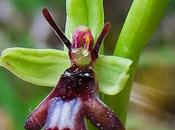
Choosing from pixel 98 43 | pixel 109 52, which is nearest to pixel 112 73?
pixel 98 43

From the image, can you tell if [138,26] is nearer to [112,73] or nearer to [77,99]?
[112,73]

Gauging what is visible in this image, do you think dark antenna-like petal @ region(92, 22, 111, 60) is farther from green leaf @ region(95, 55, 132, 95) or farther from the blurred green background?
the blurred green background

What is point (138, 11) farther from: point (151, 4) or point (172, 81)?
point (172, 81)

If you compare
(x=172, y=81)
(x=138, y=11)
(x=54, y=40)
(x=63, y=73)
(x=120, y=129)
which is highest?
(x=138, y=11)

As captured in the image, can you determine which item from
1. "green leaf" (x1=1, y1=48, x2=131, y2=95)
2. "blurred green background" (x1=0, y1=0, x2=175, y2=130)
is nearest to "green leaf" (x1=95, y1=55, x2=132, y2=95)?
"green leaf" (x1=1, y1=48, x2=131, y2=95)

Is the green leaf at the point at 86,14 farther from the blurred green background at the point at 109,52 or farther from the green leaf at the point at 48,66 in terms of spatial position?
the blurred green background at the point at 109,52

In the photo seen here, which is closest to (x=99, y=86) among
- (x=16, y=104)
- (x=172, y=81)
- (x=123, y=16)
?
(x=16, y=104)
